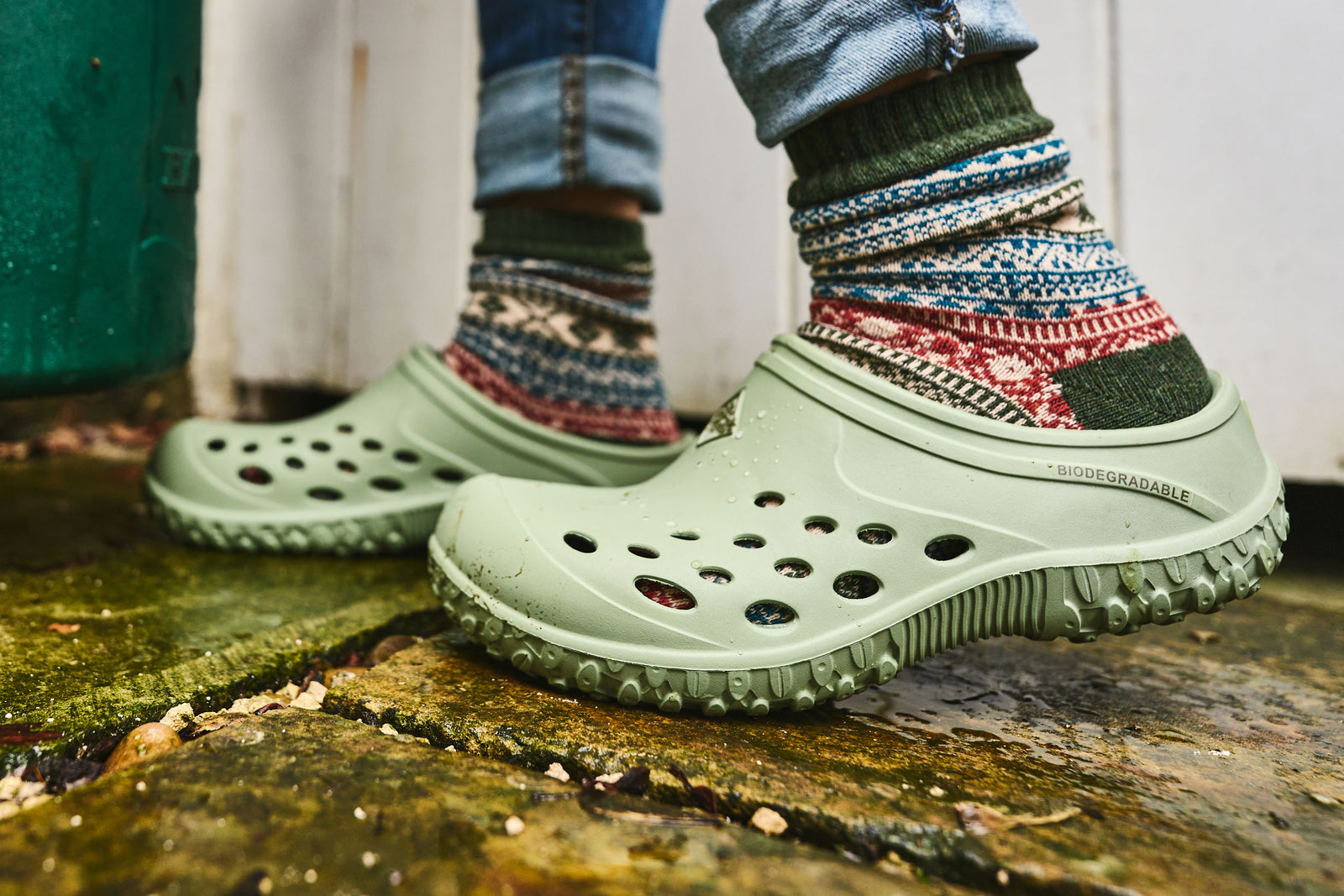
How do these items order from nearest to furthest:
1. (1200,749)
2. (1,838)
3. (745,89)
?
(1,838)
(1200,749)
(745,89)

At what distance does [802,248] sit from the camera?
A: 2.41 feet

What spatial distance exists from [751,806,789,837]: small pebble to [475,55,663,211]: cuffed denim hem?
74cm

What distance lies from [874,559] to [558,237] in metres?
0.60

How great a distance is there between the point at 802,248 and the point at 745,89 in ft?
0.44

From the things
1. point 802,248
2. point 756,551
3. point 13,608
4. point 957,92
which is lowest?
point 13,608

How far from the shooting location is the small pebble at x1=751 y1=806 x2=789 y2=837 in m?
0.45

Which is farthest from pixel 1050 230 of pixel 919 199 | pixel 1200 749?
pixel 1200 749

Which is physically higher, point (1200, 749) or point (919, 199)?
point (919, 199)

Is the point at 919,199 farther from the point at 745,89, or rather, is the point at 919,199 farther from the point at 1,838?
the point at 1,838

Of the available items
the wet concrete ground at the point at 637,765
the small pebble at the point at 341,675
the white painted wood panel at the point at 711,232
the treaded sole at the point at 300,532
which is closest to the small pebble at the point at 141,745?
the wet concrete ground at the point at 637,765

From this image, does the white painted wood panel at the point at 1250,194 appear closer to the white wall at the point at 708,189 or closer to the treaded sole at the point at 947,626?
the white wall at the point at 708,189

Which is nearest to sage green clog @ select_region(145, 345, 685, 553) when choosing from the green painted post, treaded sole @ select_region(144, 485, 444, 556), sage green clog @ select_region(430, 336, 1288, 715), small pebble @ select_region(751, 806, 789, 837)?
treaded sole @ select_region(144, 485, 444, 556)

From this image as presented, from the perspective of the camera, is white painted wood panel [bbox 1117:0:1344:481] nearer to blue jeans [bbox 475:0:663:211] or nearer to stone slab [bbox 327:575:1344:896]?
stone slab [bbox 327:575:1344:896]

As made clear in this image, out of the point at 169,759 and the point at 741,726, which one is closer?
the point at 169,759
